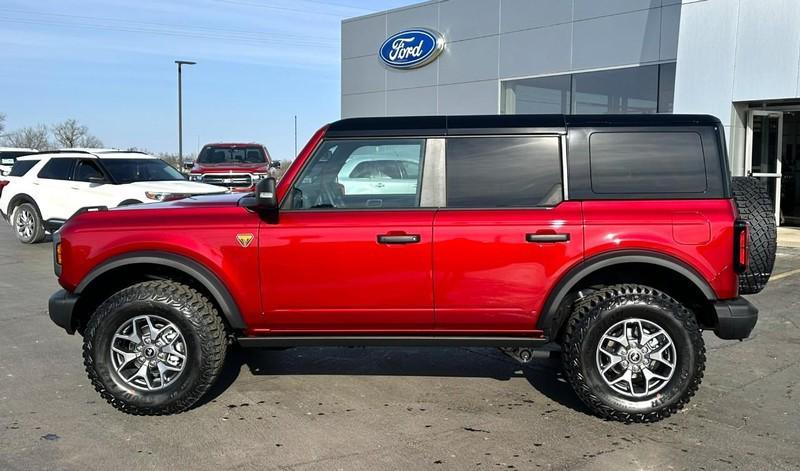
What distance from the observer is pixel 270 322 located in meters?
4.45

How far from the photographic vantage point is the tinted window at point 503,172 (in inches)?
172

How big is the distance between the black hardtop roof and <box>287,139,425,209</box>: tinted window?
0.07 meters

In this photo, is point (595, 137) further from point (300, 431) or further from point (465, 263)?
point (300, 431)

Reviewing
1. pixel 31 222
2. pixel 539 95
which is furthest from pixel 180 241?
pixel 539 95

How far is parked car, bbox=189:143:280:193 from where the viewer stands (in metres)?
16.9

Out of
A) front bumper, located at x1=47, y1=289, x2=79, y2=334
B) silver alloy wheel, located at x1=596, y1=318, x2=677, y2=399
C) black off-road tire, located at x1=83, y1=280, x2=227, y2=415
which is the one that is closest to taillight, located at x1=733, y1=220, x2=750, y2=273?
silver alloy wheel, located at x1=596, y1=318, x2=677, y2=399

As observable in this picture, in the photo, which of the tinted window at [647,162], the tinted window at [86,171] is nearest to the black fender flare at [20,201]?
the tinted window at [86,171]

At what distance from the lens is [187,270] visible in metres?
4.35

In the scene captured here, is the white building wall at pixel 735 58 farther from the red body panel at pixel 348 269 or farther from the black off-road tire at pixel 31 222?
the black off-road tire at pixel 31 222

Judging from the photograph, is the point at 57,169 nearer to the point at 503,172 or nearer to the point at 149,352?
the point at 149,352

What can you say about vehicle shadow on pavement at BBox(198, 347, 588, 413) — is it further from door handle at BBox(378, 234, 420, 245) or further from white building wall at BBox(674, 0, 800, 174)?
white building wall at BBox(674, 0, 800, 174)

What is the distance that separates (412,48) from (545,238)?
16945mm

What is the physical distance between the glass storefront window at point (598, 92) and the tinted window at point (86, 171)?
10132mm

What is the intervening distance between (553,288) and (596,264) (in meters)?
0.29
